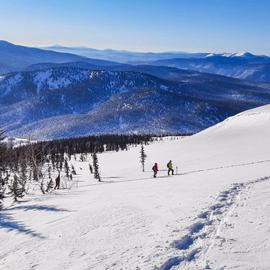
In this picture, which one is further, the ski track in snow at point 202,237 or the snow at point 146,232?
the snow at point 146,232

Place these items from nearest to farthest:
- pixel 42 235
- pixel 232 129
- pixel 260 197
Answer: pixel 42 235 → pixel 260 197 → pixel 232 129

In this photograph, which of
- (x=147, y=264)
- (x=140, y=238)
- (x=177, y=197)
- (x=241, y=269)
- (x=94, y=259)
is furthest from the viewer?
(x=177, y=197)

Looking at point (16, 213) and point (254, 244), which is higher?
point (254, 244)

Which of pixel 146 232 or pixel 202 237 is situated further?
pixel 146 232

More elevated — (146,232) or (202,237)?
(202,237)

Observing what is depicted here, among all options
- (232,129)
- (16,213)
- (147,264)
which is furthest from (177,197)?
(232,129)

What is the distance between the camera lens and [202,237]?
18375 mm

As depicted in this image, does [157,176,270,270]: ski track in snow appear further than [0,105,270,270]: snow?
No

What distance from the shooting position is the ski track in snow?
15.4m

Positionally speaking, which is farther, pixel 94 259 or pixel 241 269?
pixel 94 259

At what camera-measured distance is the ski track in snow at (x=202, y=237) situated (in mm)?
15445

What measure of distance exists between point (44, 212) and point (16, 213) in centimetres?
311

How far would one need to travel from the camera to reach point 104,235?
2016 cm

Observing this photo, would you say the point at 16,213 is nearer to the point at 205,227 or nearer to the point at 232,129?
the point at 205,227
